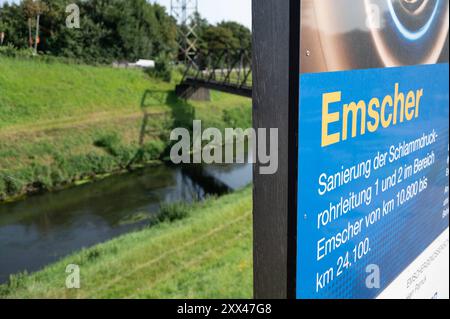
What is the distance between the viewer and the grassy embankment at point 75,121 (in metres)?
1.33

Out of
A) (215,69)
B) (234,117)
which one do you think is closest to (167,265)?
(234,117)

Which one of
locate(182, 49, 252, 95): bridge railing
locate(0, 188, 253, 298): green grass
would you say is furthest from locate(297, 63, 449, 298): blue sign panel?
locate(0, 188, 253, 298): green grass

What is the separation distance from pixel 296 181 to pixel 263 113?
0.61ft

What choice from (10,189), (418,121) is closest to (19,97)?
(10,189)

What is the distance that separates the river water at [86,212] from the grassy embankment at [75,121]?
0.10m

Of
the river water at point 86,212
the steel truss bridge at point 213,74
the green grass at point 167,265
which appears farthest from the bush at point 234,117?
the green grass at point 167,265

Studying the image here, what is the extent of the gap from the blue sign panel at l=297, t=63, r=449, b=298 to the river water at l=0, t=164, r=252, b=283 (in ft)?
3.02

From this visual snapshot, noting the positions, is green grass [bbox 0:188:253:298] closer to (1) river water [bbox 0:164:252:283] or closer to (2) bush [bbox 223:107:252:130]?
(1) river water [bbox 0:164:252:283]

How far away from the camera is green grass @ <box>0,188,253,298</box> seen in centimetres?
309

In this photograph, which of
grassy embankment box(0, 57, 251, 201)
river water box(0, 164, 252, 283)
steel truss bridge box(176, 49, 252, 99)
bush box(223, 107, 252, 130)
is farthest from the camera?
bush box(223, 107, 252, 130)

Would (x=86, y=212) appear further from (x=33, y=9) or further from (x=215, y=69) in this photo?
(x=33, y=9)

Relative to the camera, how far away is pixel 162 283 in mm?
3346

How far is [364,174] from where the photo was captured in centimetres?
133
